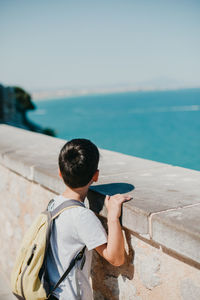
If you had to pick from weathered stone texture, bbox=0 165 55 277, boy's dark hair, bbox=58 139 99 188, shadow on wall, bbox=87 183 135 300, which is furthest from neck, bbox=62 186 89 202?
weathered stone texture, bbox=0 165 55 277

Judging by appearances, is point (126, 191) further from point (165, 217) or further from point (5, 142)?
point (5, 142)

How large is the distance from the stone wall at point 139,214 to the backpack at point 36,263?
0.34 meters

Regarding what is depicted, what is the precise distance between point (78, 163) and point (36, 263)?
580mm

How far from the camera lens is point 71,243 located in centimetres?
193

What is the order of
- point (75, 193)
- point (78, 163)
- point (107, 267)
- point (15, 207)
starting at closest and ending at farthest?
point (78, 163) → point (75, 193) → point (107, 267) → point (15, 207)

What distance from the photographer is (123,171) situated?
2848 mm

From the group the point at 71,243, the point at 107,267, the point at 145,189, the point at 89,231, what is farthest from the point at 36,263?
the point at 145,189

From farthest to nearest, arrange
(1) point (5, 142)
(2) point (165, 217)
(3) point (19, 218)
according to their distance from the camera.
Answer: (1) point (5, 142)
(3) point (19, 218)
(2) point (165, 217)

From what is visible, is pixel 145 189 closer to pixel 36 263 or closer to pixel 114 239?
pixel 114 239

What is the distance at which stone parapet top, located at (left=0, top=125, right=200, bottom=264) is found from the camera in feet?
5.32

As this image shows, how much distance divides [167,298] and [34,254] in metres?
0.73

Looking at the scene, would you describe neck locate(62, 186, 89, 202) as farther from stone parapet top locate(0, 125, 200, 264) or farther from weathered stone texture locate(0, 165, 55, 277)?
weathered stone texture locate(0, 165, 55, 277)

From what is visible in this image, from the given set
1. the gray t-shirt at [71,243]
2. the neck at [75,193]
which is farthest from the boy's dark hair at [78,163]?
the gray t-shirt at [71,243]

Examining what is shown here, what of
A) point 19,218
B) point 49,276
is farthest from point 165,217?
point 19,218
